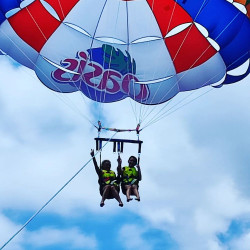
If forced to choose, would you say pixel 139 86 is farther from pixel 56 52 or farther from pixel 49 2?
pixel 49 2

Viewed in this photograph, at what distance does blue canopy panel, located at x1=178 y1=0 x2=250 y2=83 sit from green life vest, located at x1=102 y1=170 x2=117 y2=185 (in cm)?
321

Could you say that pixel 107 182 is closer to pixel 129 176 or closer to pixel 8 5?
Result: pixel 129 176

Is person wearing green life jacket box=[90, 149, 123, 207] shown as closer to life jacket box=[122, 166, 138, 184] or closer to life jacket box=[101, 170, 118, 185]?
life jacket box=[101, 170, 118, 185]

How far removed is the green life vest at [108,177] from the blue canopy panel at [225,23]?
3.21 m

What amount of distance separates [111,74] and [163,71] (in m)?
1.06

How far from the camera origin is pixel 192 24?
9617 millimetres

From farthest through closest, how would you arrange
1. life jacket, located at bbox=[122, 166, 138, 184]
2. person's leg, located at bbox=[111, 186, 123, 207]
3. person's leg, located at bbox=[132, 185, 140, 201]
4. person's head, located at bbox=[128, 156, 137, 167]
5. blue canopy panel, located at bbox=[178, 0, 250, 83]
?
blue canopy panel, located at bbox=[178, 0, 250, 83]
person's head, located at bbox=[128, 156, 137, 167]
life jacket, located at bbox=[122, 166, 138, 184]
person's leg, located at bbox=[132, 185, 140, 201]
person's leg, located at bbox=[111, 186, 123, 207]

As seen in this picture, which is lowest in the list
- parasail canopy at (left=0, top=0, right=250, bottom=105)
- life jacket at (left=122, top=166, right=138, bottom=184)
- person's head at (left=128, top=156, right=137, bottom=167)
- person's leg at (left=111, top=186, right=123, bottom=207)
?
person's leg at (left=111, top=186, right=123, bottom=207)

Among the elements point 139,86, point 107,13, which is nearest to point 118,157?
point 139,86

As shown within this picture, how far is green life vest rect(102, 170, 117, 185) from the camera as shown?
8.41 m

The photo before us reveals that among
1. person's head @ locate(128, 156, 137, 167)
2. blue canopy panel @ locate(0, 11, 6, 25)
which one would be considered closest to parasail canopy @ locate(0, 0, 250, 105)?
blue canopy panel @ locate(0, 11, 6, 25)

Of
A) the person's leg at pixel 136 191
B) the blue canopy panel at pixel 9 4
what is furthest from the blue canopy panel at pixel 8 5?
the person's leg at pixel 136 191

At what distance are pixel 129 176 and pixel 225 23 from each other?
10.9 ft

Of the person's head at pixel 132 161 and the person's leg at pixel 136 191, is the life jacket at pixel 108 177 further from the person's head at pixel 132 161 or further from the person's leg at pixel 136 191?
the person's head at pixel 132 161
